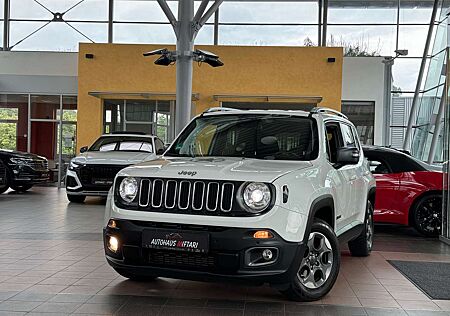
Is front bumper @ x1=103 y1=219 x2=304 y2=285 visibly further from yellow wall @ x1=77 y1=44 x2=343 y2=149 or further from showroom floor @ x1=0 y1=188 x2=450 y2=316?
yellow wall @ x1=77 y1=44 x2=343 y2=149

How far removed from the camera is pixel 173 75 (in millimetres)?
18781

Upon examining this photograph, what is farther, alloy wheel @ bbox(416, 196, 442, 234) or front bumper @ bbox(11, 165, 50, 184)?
front bumper @ bbox(11, 165, 50, 184)

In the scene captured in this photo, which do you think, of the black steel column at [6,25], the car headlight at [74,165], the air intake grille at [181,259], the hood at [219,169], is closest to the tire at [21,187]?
the car headlight at [74,165]

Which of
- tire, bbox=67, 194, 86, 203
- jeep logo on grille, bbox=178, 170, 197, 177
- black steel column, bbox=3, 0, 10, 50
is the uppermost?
black steel column, bbox=3, 0, 10, 50

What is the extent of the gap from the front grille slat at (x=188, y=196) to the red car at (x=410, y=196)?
5.32 metres

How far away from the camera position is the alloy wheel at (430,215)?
9289mm

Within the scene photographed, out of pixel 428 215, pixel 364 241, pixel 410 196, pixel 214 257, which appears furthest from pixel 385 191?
pixel 214 257

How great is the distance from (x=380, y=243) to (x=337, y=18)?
15.5 meters

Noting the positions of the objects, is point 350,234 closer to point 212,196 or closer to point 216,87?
point 212,196

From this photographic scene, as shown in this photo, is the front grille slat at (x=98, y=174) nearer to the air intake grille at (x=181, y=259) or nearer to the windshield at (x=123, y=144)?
the windshield at (x=123, y=144)

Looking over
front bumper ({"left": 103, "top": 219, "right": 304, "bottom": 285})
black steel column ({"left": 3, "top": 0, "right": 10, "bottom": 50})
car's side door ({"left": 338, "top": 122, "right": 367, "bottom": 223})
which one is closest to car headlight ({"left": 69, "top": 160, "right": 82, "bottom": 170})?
car's side door ({"left": 338, "top": 122, "right": 367, "bottom": 223})

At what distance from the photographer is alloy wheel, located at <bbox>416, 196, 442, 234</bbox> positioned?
30.5 ft

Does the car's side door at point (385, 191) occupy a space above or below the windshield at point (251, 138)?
below

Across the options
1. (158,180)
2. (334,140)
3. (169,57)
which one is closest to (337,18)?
(169,57)
